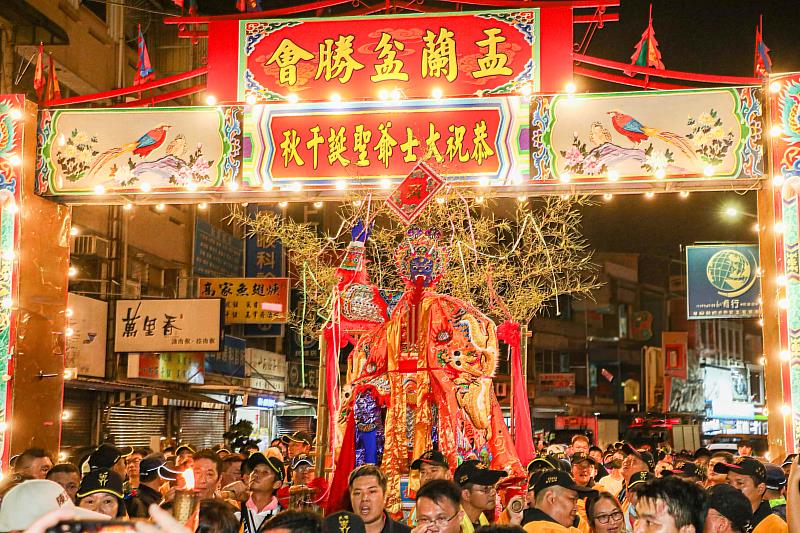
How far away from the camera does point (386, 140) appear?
10625mm

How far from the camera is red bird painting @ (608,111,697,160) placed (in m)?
10.3

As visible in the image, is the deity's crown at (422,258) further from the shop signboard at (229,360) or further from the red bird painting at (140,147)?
the shop signboard at (229,360)

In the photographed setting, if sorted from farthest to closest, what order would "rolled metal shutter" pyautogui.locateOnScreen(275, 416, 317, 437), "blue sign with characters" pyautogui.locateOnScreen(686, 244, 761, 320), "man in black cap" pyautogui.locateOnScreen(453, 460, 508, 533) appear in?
"rolled metal shutter" pyautogui.locateOnScreen(275, 416, 317, 437) → "blue sign with characters" pyautogui.locateOnScreen(686, 244, 761, 320) → "man in black cap" pyautogui.locateOnScreen(453, 460, 508, 533)

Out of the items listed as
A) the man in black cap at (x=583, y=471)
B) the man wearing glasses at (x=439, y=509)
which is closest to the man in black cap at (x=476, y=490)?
the man wearing glasses at (x=439, y=509)

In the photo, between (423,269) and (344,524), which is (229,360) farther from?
(344,524)

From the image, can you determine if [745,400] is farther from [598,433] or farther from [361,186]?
[361,186]

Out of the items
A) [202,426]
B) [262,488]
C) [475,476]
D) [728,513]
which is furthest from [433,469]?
[202,426]

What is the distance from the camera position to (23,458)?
357 inches

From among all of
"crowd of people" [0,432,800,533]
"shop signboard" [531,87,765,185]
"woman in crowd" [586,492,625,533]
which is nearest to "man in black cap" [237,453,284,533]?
"crowd of people" [0,432,800,533]

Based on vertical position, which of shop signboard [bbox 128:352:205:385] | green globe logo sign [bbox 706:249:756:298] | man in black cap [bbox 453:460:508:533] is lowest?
man in black cap [bbox 453:460:508:533]

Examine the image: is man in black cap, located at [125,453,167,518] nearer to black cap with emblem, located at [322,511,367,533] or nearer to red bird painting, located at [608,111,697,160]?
black cap with emblem, located at [322,511,367,533]

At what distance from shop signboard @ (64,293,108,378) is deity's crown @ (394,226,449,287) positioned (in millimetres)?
8620

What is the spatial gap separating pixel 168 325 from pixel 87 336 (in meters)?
1.44

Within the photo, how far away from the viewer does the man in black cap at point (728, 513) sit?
488cm
